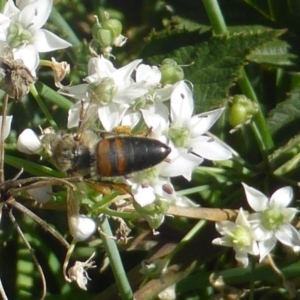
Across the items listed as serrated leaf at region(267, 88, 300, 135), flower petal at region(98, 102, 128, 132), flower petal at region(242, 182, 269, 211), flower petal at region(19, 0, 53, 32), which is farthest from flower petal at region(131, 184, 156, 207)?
serrated leaf at region(267, 88, 300, 135)

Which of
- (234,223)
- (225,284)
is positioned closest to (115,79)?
(234,223)

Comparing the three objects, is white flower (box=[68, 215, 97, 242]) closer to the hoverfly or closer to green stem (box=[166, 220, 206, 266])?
the hoverfly

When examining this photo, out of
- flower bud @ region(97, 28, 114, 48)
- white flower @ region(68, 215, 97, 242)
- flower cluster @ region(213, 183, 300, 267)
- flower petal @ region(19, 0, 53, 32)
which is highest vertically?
flower petal @ region(19, 0, 53, 32)

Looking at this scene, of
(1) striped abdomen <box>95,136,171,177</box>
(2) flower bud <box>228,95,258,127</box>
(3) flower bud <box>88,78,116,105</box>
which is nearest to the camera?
(1) striped abdomen <box>95,136,171,177</box>

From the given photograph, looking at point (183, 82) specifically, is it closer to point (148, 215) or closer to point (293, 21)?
point (148, 215)

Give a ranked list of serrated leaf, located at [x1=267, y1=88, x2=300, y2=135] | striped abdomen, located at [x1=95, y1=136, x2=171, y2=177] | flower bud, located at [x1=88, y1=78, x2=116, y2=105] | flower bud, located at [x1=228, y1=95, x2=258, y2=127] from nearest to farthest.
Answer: striped abdomen, located at [x1=95, y1=136, x2=171, y2=177]
flower bud, located at [x1=88, y1=78, x2=116, y2=105]
flower bud, located at [x1=228, y1=95, x2=258, y2=127]
serrated leaf, located at [x1=267, y1=88, x2=300, y2=135]

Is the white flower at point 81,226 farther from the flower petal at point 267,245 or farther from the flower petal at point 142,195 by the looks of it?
the flower petal at point 267,245

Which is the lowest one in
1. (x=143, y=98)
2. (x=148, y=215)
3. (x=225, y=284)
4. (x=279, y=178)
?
(x=225, y=284)
